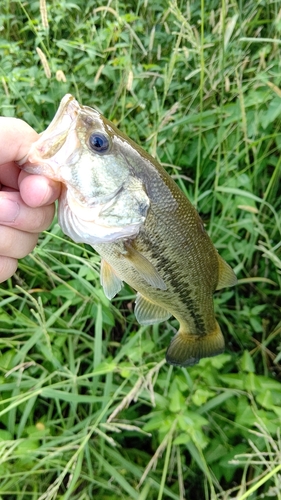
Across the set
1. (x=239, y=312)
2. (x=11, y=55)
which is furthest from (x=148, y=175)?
(x=11, y=55)

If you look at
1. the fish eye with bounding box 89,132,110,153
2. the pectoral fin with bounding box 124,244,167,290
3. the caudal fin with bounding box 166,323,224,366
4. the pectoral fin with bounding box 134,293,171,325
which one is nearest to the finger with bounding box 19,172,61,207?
the fish eye with bounding box 89,132,110,153

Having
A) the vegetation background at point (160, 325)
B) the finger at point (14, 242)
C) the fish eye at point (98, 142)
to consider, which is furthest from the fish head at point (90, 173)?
the vegetation background at point (160, 325)

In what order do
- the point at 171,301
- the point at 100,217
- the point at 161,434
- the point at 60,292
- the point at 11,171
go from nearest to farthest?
the point at 100,217 → the point at 11,171 → the point at 171,301 → the point at 161,434 → the point at 60,292

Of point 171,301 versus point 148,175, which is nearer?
point 148,175

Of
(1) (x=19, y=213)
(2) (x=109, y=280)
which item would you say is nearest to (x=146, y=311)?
(2) (x=109, y=280)

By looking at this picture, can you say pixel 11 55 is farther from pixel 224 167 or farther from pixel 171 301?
pixel 171 301

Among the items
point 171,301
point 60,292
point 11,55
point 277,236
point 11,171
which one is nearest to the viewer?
point 11,171

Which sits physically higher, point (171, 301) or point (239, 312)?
point (171, 301)
